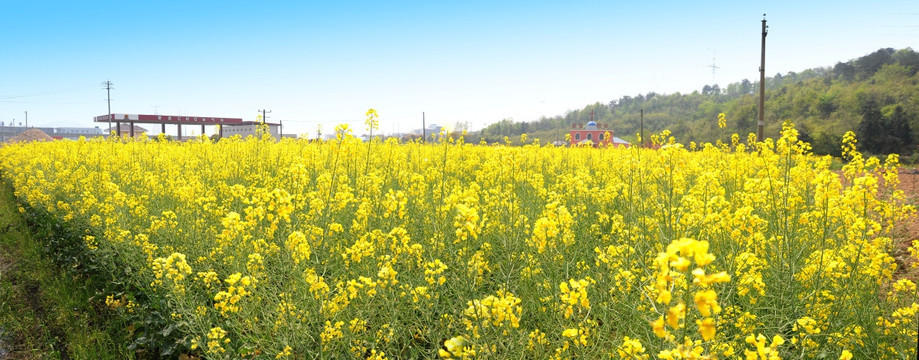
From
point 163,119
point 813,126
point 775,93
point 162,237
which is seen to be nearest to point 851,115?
point 813,126

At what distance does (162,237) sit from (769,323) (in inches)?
192

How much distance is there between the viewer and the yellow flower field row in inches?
95.4

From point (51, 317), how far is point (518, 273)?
418cm

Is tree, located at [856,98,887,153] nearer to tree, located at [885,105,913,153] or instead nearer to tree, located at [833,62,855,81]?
tree, located at [885,105,913,153]

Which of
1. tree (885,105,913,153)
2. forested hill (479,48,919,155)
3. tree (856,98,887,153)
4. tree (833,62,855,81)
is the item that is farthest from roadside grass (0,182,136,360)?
tree (833,62,855,81)

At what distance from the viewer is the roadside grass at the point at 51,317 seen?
383 centimetres

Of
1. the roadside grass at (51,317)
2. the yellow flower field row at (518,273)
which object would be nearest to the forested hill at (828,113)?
the yellow flower field row at (518,273)

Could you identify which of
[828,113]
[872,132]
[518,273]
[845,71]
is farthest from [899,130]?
[518,273]

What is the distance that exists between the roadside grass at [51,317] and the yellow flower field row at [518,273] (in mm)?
244

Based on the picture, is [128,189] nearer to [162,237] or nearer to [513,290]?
[162,237]

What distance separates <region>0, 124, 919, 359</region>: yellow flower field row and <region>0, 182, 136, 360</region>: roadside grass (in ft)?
0.80

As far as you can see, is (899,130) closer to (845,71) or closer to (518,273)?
(845,71)

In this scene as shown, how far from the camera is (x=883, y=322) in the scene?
9.55 feet

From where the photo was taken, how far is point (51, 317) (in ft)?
14.6
